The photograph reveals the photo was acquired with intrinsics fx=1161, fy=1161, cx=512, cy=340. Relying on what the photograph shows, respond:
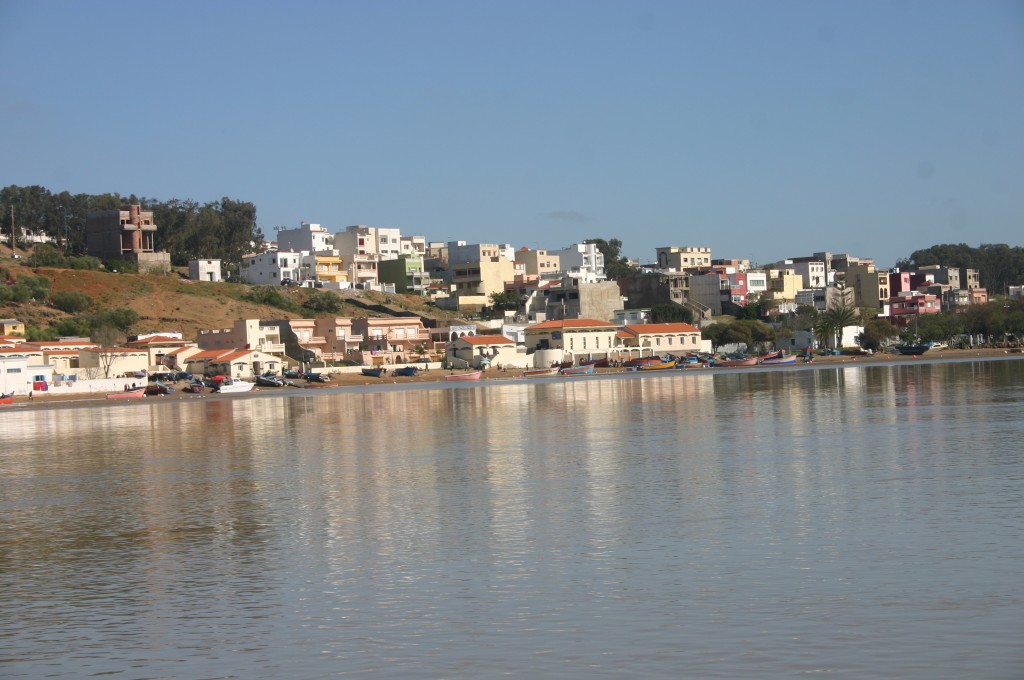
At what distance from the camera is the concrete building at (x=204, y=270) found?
334ft

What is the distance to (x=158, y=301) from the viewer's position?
89438 millimetres

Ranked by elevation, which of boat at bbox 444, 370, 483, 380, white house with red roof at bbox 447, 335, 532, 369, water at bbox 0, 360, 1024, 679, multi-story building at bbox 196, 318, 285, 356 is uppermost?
multi-story building at bbox 196, 318, 285, 356

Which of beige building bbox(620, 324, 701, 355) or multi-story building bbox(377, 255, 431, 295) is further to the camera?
multi-story building bbox(377, 255, 431, 295)

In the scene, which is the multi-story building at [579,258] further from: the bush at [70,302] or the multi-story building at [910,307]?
the bush at [70,302]

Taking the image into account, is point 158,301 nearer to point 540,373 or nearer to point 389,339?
point 389,339

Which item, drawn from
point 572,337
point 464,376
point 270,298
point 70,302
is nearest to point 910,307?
point 572,337

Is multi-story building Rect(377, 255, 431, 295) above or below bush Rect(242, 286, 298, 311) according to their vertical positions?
above

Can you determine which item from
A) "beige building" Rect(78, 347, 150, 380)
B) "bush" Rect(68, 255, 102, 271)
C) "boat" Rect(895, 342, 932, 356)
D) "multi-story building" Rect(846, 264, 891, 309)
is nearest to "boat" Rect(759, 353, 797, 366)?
"boat" Rect(895, 342, 932, 356)

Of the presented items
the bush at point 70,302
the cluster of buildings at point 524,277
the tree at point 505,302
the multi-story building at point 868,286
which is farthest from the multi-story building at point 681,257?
the bush at point 70,302

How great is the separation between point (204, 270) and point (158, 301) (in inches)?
512

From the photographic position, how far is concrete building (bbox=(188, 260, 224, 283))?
102 metres

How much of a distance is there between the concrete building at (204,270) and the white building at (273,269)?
427 cm

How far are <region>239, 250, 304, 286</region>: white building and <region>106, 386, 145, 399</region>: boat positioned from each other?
3741 cm

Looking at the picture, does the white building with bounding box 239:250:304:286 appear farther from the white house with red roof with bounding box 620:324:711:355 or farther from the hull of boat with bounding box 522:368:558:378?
the white house with red roof with bounding box 620:324:711:355
